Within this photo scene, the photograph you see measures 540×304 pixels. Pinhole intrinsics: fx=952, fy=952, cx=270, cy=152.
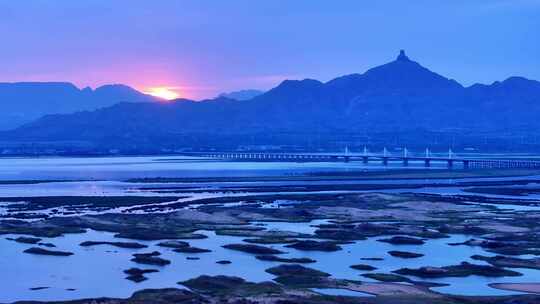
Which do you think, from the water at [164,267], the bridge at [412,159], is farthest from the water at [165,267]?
the bridge at [412,159]

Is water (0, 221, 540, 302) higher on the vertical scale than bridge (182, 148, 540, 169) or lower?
lower

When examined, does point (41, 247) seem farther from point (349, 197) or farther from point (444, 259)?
point (349, 197)

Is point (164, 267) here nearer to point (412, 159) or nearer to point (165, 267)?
point (165, 267)

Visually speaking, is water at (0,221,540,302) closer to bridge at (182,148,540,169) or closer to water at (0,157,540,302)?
water at (0,157,540,302)

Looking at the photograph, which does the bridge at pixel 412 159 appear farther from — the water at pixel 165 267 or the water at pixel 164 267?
the water at pixel 164 267

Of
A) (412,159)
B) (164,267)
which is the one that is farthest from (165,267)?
(412,159)

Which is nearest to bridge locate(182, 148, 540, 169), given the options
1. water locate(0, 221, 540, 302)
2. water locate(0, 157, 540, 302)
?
water locate(0, 157, 540, 302)

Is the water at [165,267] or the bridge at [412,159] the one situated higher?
the bridge at [412,159]

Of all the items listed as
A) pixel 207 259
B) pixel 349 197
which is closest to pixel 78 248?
pixel 207 259
